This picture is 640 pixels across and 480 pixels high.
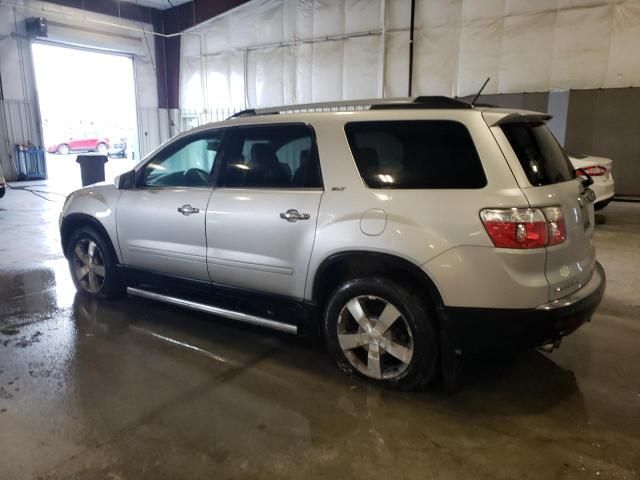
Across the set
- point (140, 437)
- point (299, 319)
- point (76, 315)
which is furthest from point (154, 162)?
point (140, 437)

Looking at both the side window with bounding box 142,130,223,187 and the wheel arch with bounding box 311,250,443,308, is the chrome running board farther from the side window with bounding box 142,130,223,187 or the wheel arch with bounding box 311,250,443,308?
the side window with bounding box 142,130,223,187

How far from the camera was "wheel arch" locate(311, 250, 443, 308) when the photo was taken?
2727 mm

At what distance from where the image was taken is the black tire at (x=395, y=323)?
2783 millimetres

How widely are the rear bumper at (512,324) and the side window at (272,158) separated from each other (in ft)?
3.97

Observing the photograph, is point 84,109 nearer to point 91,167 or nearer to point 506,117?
point 91,167

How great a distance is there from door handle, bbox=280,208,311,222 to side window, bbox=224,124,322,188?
0.19 meters

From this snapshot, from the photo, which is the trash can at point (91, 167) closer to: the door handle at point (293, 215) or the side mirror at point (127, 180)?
the side mirror at point (127, 180)

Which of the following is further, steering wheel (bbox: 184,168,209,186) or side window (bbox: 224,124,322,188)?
steering wheel (bbox: 184,168,209,186)

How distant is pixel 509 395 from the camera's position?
9.72 ft

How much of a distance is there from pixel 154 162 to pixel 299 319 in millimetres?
1946

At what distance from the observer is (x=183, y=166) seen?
407cm

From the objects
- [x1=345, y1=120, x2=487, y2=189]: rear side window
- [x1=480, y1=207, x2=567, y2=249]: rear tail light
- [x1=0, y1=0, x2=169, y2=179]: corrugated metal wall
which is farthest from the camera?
[x1=0, y1=0, x2=169, y2=179]: corrugated metal wall

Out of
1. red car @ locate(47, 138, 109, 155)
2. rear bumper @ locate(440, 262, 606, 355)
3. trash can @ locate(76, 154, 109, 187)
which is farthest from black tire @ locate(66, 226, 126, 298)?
red car @ locate(47, 138, 109, 155)

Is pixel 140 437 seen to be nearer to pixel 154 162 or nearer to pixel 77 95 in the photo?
pixel 154 162
